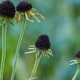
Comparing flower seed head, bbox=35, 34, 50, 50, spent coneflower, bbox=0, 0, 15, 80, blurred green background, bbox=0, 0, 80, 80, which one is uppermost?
spent coneflower, bbox=0, 0, 15, 80

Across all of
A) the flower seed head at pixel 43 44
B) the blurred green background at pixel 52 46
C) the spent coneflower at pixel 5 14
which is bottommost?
the blurred green background at pixel 52 46

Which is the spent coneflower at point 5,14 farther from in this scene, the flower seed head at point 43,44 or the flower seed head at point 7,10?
the flower seed head at point 43,44

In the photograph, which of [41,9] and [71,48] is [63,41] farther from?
[41,9]

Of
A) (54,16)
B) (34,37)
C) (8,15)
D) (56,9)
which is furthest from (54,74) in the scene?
(8,15)

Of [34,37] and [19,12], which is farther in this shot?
[34,37]

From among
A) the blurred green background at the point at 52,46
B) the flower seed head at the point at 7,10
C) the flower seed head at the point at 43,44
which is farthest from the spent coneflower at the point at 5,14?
the blurred green background at the point at 52,46

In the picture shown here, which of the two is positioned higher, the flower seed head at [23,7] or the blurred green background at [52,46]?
the flower seed head at [23,7]

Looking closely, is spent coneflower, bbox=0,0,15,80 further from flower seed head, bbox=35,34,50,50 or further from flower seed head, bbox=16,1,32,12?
flower seed head, bbox=35,34,50,50

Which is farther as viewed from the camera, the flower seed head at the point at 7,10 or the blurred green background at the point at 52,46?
the blurred green background at the point at 52,46

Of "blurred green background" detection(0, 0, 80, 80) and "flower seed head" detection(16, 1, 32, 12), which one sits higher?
"flower seed head" detection(16, 1, 32, 12)

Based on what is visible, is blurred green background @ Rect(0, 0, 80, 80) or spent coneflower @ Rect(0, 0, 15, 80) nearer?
spent coneflower @ Rect(0, 0, 15, 80)

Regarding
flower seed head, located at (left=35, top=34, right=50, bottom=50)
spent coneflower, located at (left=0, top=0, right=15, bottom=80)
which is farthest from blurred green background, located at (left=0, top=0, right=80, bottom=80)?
spent coneflower, located at (left=0, top=0, right=15, bottom=80)
